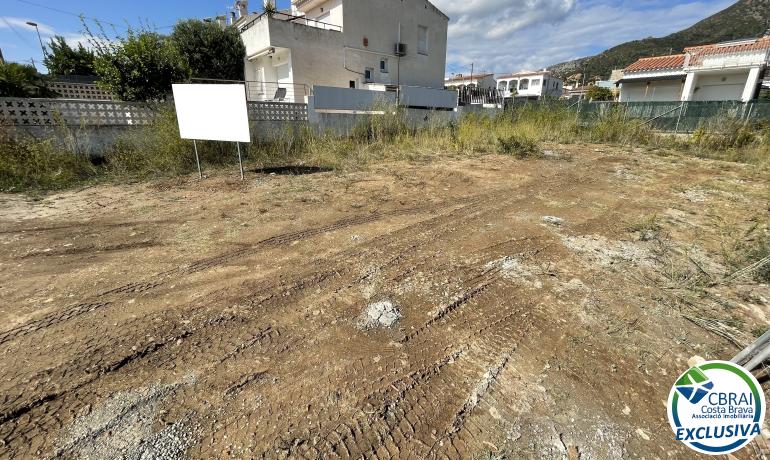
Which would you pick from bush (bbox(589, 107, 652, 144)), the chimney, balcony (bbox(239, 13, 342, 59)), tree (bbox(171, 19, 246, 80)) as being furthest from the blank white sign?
the chimney

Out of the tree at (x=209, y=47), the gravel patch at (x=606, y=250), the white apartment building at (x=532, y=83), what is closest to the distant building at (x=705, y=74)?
the gravel patch at (x=606, y=250)

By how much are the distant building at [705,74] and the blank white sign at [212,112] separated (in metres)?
25.0

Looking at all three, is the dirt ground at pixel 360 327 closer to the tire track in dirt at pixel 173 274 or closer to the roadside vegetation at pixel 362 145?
the tire track in dirt at pixel 173 274

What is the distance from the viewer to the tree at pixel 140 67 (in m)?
8.25

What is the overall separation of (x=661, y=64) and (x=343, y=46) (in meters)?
21.0

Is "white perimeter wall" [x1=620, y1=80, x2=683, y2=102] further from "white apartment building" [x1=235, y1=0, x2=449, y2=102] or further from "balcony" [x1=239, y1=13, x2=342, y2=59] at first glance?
"balcony" [x1=239, y1=13, x2=342, y2=59]

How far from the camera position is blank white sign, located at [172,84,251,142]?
18.1 ft

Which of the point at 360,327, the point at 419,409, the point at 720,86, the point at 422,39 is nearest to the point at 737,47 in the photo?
the point at 720,86

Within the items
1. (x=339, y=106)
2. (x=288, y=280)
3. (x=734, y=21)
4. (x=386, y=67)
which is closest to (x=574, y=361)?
(x=288, y=280)

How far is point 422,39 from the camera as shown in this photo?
1997 cm

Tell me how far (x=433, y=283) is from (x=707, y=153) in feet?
35.2

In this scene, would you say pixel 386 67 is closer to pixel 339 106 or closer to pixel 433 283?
pixel 339 106

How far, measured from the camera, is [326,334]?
2104 millimetres

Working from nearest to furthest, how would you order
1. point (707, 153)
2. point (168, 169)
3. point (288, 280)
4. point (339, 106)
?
point (288, 280)
point (168, 169)
point (707, 153)
point (339, 106)
